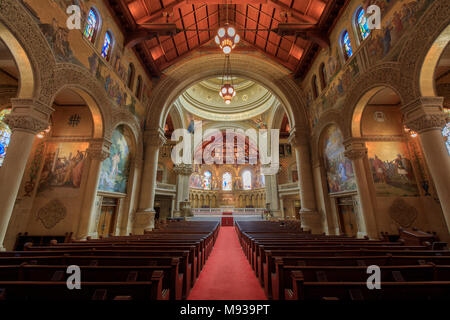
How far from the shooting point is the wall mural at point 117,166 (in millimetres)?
8617

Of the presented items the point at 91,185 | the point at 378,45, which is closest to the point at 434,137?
the point at 378,45

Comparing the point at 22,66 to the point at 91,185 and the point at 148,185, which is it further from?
the point at 148,185

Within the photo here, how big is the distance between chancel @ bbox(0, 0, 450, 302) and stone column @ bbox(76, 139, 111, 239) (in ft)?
0.20

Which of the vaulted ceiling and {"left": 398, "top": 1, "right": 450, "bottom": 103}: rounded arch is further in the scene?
the vaulted ceiling

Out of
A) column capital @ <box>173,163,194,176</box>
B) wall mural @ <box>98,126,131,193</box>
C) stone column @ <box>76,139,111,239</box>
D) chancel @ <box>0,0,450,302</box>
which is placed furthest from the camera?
column capital @ <box>173,163,194,176</box>

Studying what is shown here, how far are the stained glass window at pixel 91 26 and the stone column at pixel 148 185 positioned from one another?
538 cm

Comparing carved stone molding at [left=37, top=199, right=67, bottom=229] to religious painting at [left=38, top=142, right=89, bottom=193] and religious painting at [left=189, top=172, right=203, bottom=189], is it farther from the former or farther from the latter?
religious painting at [left=189, top=172, right=203, bottom=189]

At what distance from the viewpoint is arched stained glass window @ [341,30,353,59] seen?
319 inches

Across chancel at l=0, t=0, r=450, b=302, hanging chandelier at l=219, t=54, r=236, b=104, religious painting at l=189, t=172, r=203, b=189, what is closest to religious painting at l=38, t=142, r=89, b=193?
chancel at l=0, t=0, r=450, b=302

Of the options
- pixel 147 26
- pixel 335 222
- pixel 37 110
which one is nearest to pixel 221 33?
pixel 147 26

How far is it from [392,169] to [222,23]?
1365cm

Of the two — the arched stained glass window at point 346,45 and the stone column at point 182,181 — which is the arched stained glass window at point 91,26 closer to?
the arched stained glass window at point 346,45

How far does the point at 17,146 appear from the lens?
191 inches
